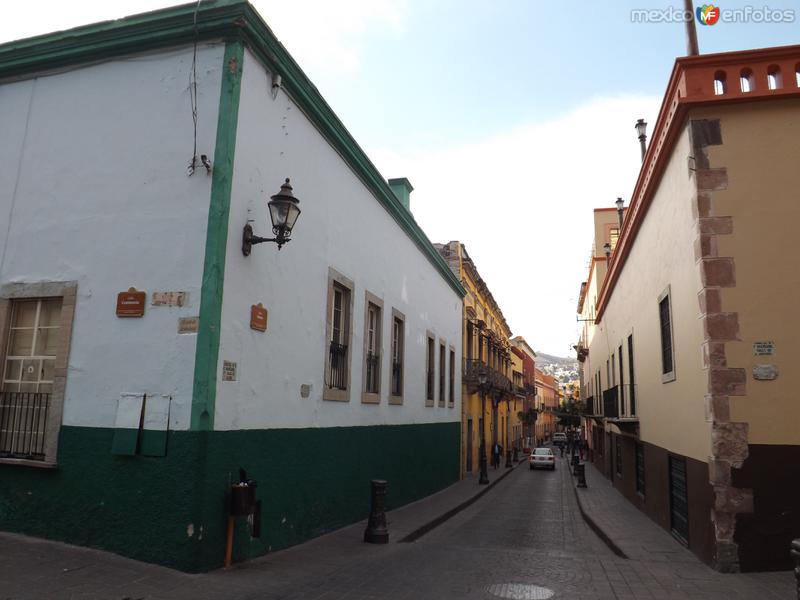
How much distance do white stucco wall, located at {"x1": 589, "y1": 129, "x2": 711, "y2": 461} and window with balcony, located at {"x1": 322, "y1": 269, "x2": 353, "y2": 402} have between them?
5.28 meters

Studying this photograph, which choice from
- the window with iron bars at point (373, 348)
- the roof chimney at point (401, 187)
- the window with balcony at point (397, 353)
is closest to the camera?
the window with iron bars at point (373, 348)

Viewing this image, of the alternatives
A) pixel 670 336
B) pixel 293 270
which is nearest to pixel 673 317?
pixel 670 336

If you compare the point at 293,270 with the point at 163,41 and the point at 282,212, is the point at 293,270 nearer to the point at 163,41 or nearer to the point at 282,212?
the point at 282,212

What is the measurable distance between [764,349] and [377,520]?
5699 millimetres

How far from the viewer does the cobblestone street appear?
220 inches

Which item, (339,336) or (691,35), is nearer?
(691,35)

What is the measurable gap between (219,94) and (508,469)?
25.3 meters

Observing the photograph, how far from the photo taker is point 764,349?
698 cm

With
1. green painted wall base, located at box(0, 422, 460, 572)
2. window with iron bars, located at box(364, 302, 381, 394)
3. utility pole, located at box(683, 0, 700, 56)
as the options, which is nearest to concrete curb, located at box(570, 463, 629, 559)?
green painted wall base, located at box(0, 422, 460, 572)

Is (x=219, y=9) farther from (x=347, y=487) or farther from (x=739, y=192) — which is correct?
(x=347, y=487)

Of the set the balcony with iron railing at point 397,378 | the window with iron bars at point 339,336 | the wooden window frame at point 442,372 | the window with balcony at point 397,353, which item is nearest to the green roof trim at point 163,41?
the window with iron bars at point 339,336

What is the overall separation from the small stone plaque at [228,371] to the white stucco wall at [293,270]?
0.06 m

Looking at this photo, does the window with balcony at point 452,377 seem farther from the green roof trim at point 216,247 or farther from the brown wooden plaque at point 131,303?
the brown wooden plaque at point 131,303

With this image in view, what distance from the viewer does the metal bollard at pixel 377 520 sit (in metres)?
8.72
